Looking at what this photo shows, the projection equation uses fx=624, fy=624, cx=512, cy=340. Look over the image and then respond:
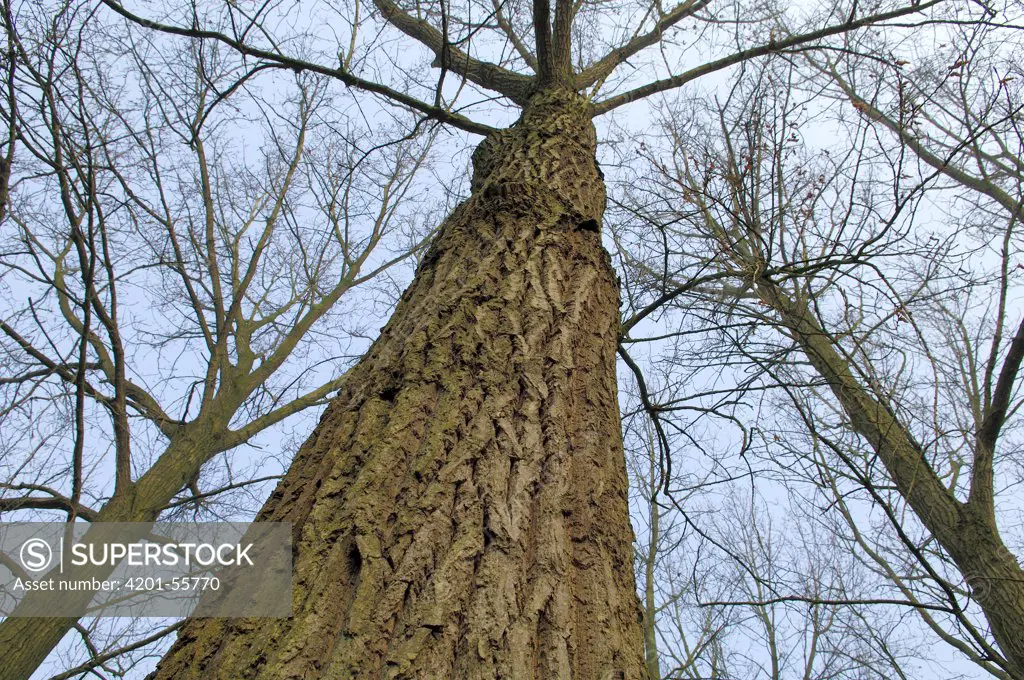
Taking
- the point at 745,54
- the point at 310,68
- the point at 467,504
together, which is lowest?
the point at 467,504

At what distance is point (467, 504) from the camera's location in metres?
1.04

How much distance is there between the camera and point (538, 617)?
0.93 metres

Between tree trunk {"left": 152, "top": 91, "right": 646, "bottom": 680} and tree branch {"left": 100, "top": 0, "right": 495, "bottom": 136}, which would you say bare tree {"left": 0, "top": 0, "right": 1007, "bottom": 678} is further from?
tree branch {"left": 100, "top": 0, "right": 495, "bottom": 136}

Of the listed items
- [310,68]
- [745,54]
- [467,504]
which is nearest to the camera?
[467,504]

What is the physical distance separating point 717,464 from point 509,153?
159cm

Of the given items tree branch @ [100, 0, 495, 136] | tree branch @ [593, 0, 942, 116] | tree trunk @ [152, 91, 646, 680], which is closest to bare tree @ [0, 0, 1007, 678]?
tree trunk @ [152, 91, 646, 680]

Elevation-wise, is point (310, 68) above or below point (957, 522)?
above

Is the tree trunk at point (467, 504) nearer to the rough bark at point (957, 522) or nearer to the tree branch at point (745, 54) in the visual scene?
the rough bark at point (957, 522)

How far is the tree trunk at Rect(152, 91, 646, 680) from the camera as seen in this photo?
34.3 inches

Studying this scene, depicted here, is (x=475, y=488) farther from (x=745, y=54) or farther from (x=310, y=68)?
(x=745, y=54)

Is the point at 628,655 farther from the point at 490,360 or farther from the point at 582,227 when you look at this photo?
the point at 582,227

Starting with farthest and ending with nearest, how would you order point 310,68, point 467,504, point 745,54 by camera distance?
point 745,54 → point 310,68 → point 467,504

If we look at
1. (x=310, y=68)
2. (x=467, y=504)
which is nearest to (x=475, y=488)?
(x=467, y=504)

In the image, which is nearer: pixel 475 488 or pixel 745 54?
pixel 475 488
